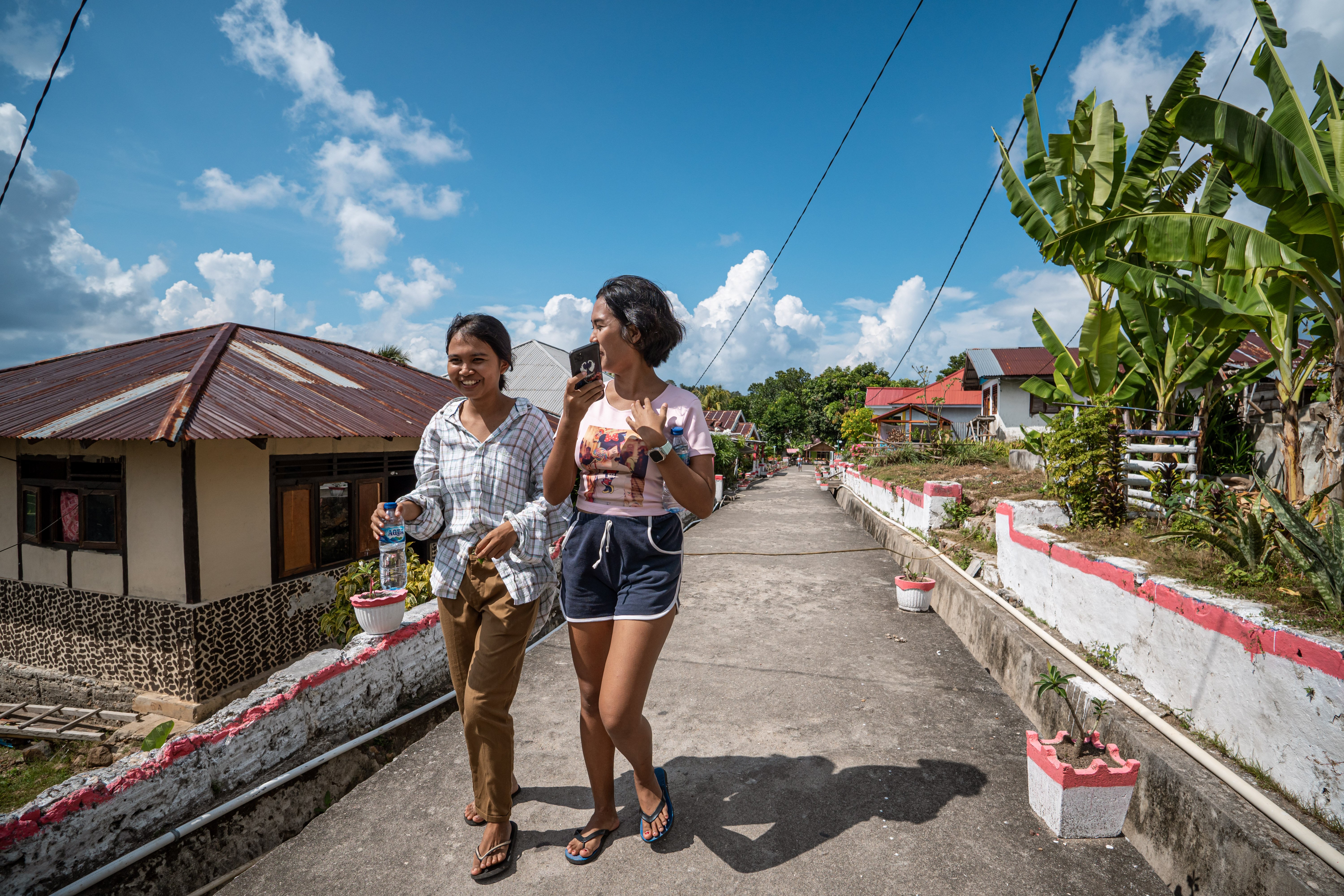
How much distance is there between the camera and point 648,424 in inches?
77.3

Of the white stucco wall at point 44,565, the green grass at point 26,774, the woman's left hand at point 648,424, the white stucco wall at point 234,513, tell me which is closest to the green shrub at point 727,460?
the white stucco wall at point 234,513

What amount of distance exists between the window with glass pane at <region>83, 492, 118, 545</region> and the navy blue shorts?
7.14m

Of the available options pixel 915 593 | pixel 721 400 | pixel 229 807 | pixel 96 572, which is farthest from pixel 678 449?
pixel 721 400

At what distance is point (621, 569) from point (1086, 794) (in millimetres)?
1990

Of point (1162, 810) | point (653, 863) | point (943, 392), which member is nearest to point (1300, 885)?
point (1162, 810)

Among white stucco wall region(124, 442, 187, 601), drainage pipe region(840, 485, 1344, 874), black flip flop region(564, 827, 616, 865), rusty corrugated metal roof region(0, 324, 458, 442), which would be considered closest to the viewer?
drainage pipe region(840, 485, 1344, 874)

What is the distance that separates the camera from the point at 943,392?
95.8ft

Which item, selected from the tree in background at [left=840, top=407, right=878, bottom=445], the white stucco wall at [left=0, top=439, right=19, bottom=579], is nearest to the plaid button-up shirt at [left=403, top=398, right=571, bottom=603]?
→ the white stucco wall at [left=0, top=439, right=19, bottom=579]

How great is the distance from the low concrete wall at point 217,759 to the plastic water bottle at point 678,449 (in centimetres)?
216

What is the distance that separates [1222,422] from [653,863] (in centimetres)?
812

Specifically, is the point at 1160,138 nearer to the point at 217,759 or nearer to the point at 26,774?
the point at 217,759

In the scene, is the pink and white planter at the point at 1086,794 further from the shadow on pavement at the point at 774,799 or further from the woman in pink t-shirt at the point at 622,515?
the woman in pink t-shirt at the point at 622,515

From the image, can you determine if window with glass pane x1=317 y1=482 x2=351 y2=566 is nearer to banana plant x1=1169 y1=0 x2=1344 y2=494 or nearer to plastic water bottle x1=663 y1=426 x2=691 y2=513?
plastic water bottle x1=663 y1=426 x2=691 y2=513

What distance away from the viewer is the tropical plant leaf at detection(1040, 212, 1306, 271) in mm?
4086
